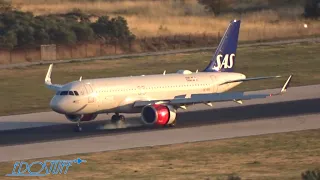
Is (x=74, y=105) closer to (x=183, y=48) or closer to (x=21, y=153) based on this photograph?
(x=21, y=153)

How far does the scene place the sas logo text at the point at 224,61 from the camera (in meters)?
61.1

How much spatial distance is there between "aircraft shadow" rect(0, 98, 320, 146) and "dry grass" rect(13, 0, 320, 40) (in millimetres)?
51242

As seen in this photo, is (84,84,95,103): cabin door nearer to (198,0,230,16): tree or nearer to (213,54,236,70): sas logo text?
(213,54,236,70): sas logo text

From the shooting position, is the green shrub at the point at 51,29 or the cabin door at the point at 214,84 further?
the green shrub at the point at 51,29

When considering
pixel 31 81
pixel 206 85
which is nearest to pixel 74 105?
pixel 206 85

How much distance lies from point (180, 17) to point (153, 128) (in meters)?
72.3

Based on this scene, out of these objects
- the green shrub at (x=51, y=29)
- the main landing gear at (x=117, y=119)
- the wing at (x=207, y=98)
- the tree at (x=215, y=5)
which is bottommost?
the main landing gear at (x=117, y=119)

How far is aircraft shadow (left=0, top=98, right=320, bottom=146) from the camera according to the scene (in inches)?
2026

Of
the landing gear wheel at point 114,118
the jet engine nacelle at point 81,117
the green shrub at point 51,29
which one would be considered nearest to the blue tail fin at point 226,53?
the landing gear wheel at point 114,118

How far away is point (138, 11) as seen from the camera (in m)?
127

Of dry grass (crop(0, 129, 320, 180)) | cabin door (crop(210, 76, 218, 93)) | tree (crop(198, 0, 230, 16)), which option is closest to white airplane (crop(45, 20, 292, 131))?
cabin door (crop(210, 76, 218, 93))

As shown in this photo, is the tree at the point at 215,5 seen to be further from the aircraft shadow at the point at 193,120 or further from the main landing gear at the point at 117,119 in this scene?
the main landing gear at the point at 117,119

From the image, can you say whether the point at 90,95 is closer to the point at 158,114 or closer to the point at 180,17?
the point at 158,114

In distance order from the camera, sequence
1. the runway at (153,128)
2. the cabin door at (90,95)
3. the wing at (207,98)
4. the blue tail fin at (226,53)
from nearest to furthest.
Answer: the runway at (153,128) → the cabin door at (90,95) → the wing at (207,98) → the blue tail fin at (226,53)
